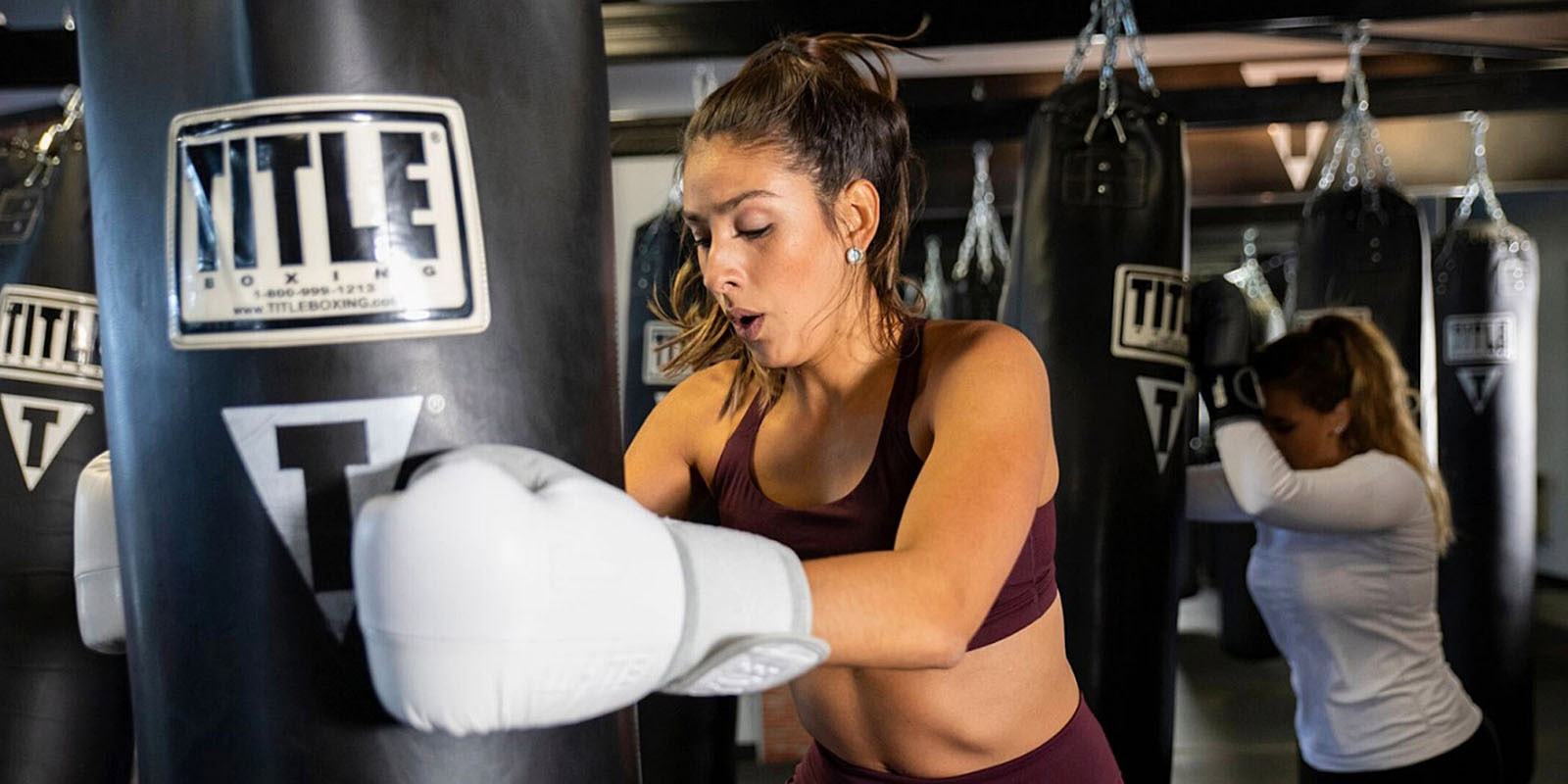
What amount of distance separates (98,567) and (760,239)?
0.77 m

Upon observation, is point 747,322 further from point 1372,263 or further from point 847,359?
point 1372,263

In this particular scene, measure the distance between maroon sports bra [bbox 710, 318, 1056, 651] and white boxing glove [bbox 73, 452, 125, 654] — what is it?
2.25ft

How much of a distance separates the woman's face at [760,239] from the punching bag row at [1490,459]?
3.93 metres

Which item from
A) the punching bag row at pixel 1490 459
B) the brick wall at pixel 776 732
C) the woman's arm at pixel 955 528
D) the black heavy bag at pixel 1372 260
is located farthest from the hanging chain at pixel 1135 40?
the brick wall at pixel 776 732

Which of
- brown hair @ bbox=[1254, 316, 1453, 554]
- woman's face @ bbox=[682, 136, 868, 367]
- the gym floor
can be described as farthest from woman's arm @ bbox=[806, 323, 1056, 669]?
the gym floor

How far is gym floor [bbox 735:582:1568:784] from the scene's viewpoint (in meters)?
5.10

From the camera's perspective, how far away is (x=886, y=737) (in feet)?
4.75

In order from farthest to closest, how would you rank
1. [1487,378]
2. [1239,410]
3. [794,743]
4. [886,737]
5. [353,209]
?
[794,743], [1487,378], [1239,410], [886,737], [353,209]

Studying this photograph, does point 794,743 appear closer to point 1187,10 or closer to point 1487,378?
point 1487,378

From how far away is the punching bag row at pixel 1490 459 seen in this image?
4.44 m

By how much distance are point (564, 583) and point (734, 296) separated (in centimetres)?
60

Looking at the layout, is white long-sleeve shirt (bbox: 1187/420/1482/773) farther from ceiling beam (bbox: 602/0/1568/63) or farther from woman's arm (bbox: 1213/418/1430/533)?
ceiling beam (bbox: 602/0/1568/63)

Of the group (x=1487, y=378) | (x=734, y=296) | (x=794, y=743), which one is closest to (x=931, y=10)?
(x=734, y=296)

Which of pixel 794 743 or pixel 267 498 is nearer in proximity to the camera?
pixel 267 498
